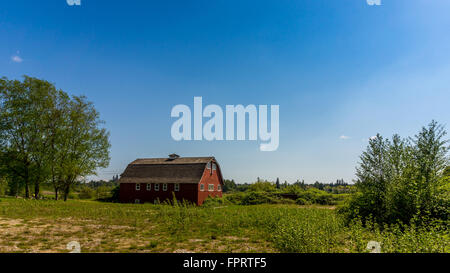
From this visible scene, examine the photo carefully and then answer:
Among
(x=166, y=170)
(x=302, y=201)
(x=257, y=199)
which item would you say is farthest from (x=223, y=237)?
(x=166, y=170)

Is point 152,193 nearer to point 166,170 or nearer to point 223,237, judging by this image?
point 166,170

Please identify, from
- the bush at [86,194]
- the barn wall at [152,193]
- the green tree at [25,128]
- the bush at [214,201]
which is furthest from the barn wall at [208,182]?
the bush at [86,194]

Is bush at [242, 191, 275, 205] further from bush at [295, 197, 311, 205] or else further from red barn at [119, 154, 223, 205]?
red barn at [119, 154, 223, 205]

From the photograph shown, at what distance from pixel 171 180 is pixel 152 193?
143 inches

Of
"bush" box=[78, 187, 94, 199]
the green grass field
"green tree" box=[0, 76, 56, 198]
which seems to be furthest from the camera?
"bush" box=[78, 187, 94, 199]

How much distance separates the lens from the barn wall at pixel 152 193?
3237 cm

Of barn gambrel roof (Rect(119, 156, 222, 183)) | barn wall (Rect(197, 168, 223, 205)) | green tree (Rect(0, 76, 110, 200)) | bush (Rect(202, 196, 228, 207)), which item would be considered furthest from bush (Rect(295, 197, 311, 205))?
green tree (Rect(0, 76, 110, 200))

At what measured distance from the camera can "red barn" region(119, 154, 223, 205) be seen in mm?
32844

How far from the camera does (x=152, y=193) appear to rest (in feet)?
115

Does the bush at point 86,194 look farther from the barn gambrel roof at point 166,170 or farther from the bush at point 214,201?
the bush at point 214,201
